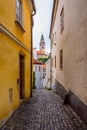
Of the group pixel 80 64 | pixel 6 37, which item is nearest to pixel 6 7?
pixel 6 37

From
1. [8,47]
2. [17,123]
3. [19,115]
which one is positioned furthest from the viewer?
[19,115]

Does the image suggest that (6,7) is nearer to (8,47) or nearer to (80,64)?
(8,47)

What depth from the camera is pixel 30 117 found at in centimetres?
661

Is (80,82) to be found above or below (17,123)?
above

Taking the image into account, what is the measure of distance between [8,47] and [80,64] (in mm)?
2199

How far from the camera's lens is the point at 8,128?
5.43 metres

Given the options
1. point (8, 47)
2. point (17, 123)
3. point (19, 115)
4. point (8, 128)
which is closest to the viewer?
point (8, 128)

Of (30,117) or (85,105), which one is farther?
(30,117)

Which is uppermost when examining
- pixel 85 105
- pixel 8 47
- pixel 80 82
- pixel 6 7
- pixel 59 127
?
pixel 6 7

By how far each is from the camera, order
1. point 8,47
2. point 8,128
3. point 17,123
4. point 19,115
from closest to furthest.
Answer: point 8,128 < point 17,123 < point 8,47 < point 19,115

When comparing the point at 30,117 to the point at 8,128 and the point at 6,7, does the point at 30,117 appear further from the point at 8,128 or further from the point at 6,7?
the point at 6,7

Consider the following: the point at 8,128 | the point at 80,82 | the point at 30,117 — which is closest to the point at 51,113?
the point at 30,117

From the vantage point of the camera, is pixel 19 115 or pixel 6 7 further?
pixel 19 115

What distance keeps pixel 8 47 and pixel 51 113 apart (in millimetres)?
2634
